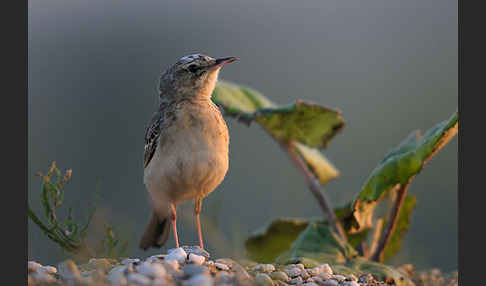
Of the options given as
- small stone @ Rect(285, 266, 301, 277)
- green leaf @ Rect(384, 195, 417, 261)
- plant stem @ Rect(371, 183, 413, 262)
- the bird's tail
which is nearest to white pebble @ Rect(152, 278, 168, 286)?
small stone @ Rect(285, 266, 301, 277)

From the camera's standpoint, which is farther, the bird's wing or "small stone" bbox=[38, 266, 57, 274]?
the bird's wing

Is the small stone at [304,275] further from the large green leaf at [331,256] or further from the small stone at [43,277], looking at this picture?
the small stone at [43,277]

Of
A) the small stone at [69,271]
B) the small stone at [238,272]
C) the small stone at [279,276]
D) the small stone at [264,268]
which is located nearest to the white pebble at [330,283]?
the small stone at [279,276]

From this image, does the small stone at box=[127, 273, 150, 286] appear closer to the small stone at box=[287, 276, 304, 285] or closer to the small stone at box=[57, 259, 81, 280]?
the small stone at box=[57, 259, 81, 280]

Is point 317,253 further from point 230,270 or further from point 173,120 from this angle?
point 173,120

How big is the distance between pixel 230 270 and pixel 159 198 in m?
1.24

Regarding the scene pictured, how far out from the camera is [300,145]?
568 centimetres

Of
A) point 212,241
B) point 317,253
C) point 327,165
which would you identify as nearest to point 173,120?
point 212,241

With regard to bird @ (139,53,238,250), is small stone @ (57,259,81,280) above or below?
below

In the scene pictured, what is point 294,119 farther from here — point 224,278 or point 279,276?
point 224,278

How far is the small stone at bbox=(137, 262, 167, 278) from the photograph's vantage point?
298 centimetres

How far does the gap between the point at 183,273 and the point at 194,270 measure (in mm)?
67

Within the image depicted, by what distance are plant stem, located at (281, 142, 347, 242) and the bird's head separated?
1423 mm

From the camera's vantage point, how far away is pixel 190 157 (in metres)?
4.03
